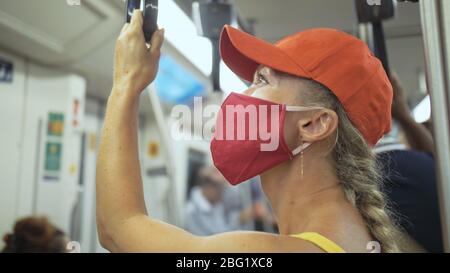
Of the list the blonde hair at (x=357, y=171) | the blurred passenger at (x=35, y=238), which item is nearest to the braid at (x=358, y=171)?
the blonde hair at (x=357, y=171)

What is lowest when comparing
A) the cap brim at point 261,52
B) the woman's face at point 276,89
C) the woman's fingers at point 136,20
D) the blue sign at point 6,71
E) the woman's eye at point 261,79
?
the woman's face at point 276,89

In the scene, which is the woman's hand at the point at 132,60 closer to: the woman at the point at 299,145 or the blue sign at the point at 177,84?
the woman at the point at 299,145

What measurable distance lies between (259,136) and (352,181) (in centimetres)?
26

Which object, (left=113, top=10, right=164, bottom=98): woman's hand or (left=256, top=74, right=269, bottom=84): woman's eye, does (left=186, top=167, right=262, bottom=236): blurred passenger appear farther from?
(left=113, top=10, right=164, bottom=98): woman's hand

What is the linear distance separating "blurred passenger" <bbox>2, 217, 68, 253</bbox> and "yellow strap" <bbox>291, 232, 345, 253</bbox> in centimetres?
103

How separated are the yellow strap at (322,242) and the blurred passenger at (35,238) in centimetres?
103

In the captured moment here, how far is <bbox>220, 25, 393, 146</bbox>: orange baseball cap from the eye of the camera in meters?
1.11

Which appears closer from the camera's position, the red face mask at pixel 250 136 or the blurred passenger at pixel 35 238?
the red face mask at pixel 250 136

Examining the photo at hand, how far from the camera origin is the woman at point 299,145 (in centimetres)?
101

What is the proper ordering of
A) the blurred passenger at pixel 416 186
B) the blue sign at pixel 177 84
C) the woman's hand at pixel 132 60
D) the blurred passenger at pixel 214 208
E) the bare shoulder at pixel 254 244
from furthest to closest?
the blurred passenger at pixel 214 208 < the blue sign at pixel 177 84 < the blurred passenger at pixel 416 186 < the woman's hand at pixel 132 60 < the bare shoulder at pixel 254 244


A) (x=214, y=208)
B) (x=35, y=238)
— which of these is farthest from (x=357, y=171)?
(x=214, y=208)

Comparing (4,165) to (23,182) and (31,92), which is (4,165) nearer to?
(23,182)

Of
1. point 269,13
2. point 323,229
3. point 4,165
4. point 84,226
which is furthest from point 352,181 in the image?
point 84,226

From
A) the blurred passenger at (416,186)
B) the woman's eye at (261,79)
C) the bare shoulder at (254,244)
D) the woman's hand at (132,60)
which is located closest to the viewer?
the bare shoulder at (254,244)
